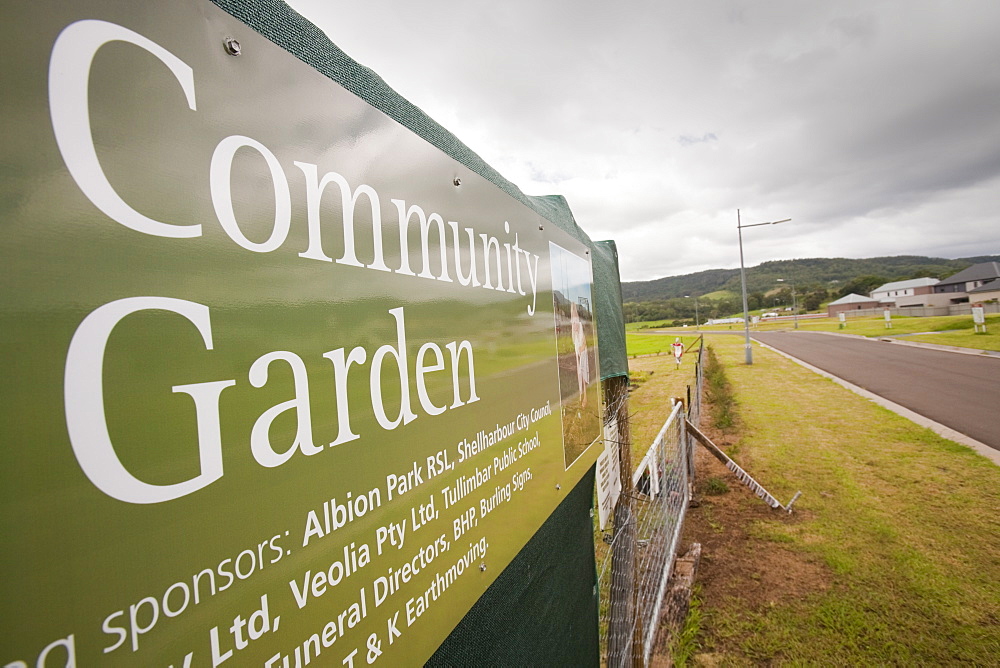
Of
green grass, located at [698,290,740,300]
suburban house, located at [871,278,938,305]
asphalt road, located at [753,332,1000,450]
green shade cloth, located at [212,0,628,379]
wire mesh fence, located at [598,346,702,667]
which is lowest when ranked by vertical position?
asphalt road, located at [753,332,1000,450]

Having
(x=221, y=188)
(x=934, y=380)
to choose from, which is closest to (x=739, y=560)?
(x=221, y=188)

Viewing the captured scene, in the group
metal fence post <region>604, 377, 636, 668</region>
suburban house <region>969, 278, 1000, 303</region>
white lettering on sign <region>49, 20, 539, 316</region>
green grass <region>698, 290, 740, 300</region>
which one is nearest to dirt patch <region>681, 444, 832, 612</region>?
metal fence post <region>604, 377, 636, 668</region>

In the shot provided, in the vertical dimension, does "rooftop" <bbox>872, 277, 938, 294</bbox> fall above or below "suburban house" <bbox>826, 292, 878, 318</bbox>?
above

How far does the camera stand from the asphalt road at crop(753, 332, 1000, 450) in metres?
9.26

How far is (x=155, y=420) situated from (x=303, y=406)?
0.21m

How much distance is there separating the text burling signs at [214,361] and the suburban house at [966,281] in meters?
88.0

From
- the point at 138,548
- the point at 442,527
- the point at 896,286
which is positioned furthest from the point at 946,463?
the point at 896,286

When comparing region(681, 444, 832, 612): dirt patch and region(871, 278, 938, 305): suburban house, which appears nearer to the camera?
region(681, 444, 832, 612): dirt patch

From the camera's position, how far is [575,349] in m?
2.18

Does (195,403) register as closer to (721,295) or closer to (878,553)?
(878,553)

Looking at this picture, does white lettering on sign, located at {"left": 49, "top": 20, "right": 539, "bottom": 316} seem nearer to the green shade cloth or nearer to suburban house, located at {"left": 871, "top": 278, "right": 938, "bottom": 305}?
the green shade cloth

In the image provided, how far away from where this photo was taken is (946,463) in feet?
22.4

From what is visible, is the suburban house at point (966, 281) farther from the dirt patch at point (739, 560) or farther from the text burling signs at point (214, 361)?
the text burling signs at point (214, 361)

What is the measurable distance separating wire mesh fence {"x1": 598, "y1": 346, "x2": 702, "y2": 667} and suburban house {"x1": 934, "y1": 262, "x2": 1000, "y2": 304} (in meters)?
84.0
